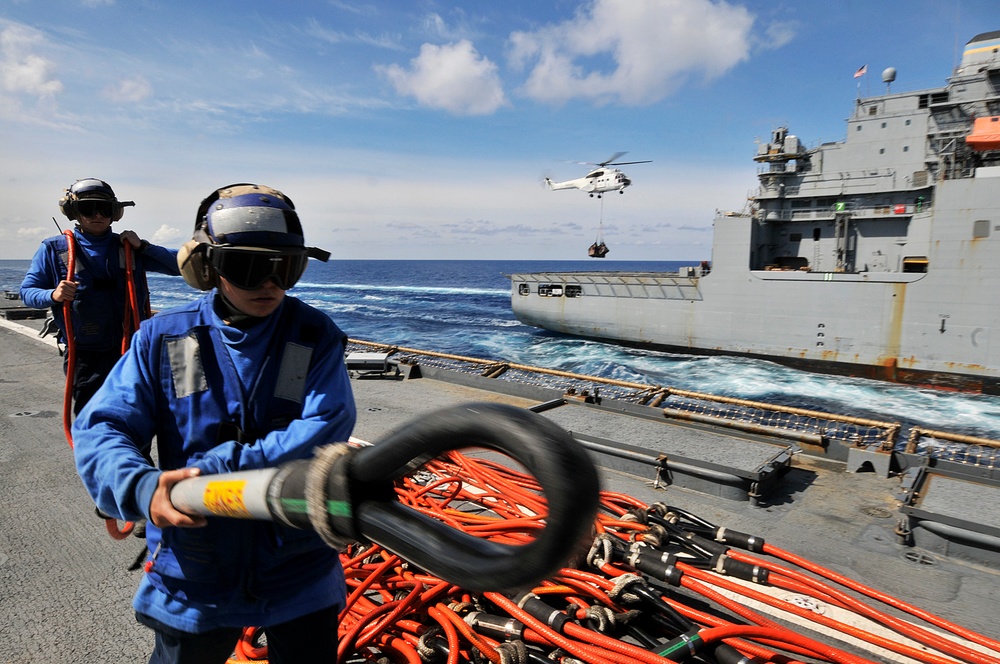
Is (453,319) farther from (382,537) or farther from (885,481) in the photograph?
(382,537)

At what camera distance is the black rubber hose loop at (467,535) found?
801 millimetres

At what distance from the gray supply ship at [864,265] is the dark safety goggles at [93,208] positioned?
27.1 meters

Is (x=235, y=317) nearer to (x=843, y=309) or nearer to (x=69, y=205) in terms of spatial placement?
(x=69, y=205)

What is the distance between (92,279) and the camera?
4012 millimetres

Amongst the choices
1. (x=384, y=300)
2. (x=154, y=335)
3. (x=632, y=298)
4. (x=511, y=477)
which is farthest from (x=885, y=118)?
(x=384, y=300)

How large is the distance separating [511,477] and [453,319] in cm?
4446

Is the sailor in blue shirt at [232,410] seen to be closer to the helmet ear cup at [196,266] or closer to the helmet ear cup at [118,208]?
the helmet ear cup at [196,266]

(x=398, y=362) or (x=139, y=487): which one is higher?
(x=139, y=487)

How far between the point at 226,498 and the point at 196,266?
0.80m

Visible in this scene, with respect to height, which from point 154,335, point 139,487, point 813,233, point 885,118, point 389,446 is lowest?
point 139,487

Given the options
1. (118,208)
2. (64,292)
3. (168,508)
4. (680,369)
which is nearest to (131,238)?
(118,208)

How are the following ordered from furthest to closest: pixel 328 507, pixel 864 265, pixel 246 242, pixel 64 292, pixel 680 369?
pixel 864 265 → pixel 680 369 → pixel 64 292 → pixel 246 242 → pixel 328 507

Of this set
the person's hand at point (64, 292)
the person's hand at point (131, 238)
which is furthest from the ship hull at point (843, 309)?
the person's hand at point (64, 292)

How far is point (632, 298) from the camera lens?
102ft
